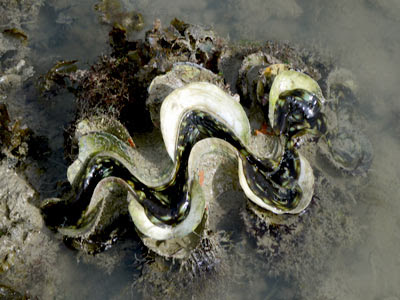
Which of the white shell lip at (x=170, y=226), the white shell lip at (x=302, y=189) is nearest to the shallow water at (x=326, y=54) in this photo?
the white shell lip at (x=302, y=189)

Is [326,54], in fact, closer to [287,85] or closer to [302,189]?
[287,85]

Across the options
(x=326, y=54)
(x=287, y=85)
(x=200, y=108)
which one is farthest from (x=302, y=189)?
A: (x=326, y=54)

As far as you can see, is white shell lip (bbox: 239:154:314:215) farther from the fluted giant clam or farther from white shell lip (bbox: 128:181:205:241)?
white shell lip (bbox: 128:181:205:241)

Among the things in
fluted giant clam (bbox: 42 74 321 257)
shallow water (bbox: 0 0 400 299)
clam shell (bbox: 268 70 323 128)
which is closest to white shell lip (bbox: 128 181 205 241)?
fluted giant clam (bbox: 42 74 321 257)

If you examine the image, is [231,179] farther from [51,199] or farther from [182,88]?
[51,199]

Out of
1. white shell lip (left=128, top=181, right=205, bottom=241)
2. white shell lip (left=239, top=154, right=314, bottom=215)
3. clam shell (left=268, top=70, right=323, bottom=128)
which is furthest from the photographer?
clam shell (left=268, top=70, right=323, bottom=128)

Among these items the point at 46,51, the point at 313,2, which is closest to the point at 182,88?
the point at 46,51

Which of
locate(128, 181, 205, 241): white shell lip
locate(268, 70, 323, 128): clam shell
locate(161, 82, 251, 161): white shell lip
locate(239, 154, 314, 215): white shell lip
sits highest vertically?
locate(268, 70, 323, 128): clam shell
